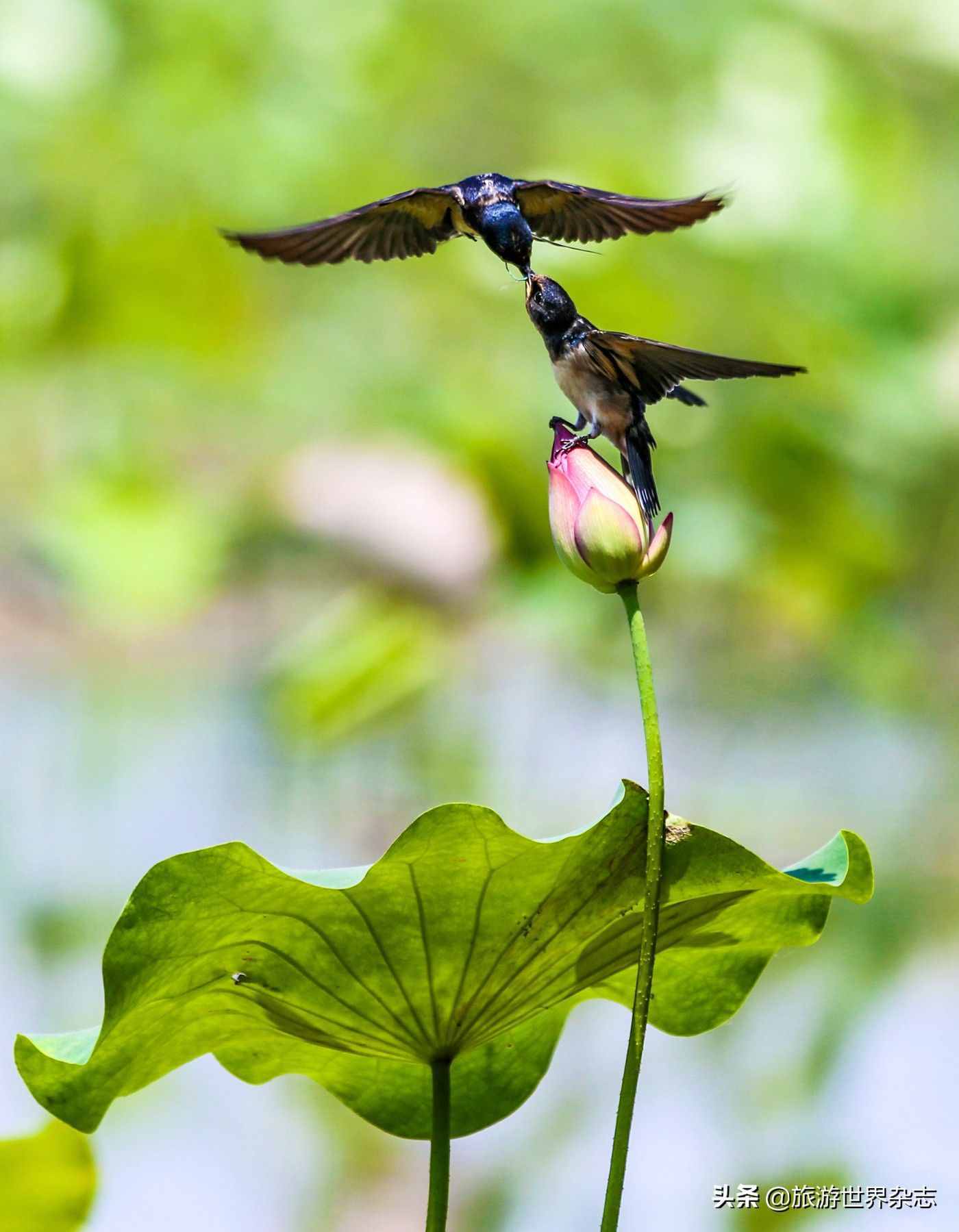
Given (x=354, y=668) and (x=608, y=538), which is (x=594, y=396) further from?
(x=354, y=668)

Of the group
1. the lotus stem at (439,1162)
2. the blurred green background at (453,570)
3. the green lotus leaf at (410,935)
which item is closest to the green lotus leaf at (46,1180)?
the green lotus leaf at (410,935)

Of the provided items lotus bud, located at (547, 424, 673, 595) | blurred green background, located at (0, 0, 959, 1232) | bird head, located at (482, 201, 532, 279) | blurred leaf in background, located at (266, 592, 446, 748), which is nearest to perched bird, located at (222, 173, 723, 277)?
bird head, located at (482, 201, 532, 279)

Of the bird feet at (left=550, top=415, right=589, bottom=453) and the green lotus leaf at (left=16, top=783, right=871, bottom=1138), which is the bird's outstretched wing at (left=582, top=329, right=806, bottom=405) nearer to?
the bird feet at (left=550, top=415, right=589, bottom=453)

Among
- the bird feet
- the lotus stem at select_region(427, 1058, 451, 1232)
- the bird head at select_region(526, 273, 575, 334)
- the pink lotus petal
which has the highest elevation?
the bird head at select_region(526, 273, 575, 334)

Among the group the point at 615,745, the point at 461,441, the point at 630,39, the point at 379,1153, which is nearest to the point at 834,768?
the point at 615,745

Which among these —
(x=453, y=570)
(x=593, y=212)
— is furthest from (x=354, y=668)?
(x=593, y=212)

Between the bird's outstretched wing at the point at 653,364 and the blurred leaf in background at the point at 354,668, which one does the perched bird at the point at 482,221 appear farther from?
the blurred leaf in background at the point at 354,668

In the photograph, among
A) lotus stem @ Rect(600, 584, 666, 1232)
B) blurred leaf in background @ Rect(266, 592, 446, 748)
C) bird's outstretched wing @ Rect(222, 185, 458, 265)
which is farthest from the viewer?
blurred leaf in background @ Rect(266, 592, 446, 748)
